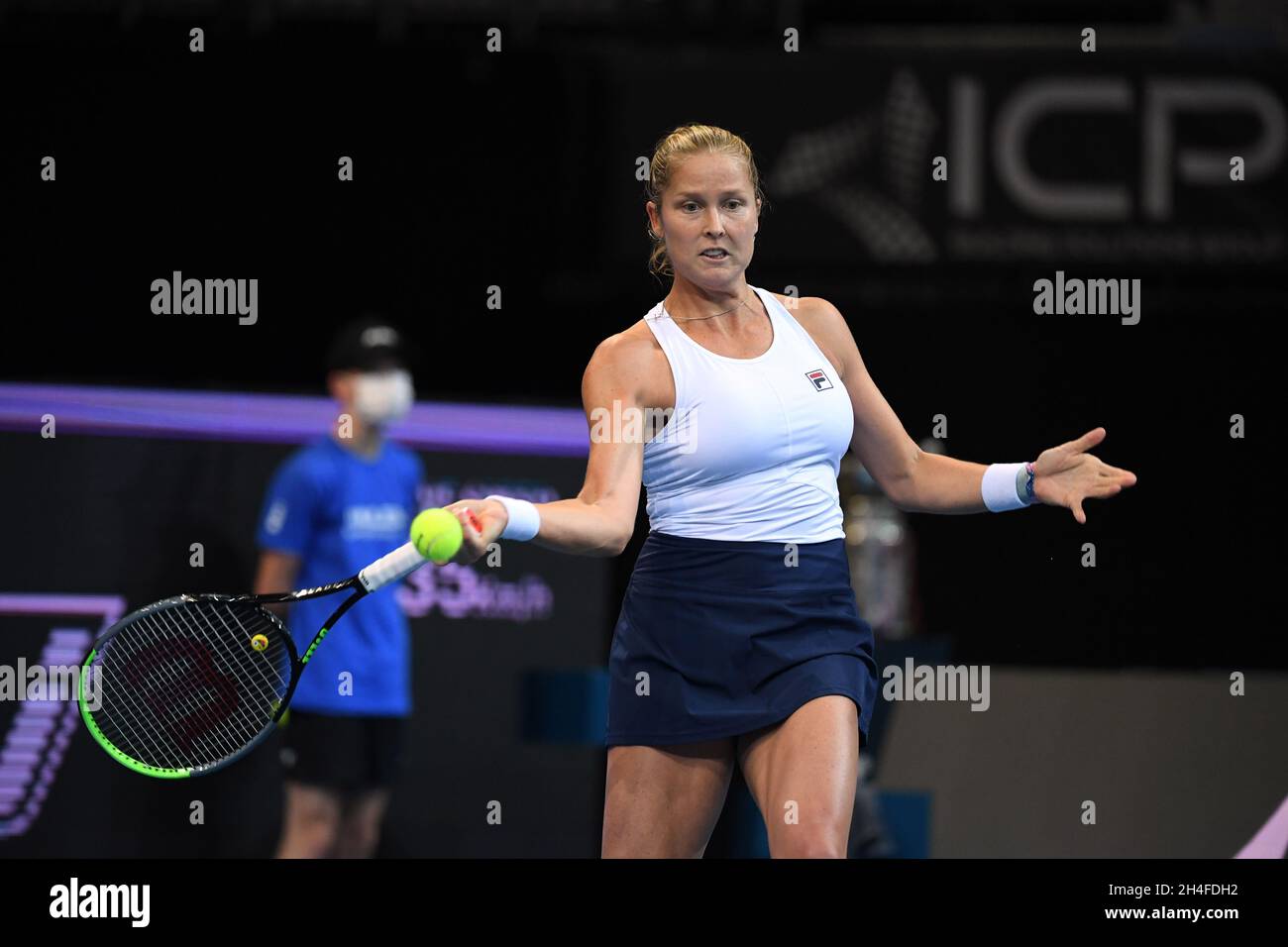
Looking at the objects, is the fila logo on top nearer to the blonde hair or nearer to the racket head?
the blonde hair

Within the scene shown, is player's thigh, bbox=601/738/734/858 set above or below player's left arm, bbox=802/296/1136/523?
below

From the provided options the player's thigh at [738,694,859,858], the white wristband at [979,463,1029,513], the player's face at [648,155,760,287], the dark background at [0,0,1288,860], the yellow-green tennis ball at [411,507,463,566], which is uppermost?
the dark background at [0,0,1288,860]

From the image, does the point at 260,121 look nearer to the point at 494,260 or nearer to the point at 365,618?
the point at 494,260

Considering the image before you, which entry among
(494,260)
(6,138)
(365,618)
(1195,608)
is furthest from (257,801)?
(1195,608)

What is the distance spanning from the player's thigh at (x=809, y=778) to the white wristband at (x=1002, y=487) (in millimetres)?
558

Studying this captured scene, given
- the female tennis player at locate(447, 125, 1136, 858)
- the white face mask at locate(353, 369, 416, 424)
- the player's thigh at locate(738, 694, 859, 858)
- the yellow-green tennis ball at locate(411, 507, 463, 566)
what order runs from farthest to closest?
1. the white face mask at locate(353, 369, 416, 424)
2. the female tennis player at locate(447, 125, 1136, 858)
3. the player's thigh at locate(738, 694, 859, 858)
4. the yellow-green tennis ball at locate(411, 507, 463, 566)

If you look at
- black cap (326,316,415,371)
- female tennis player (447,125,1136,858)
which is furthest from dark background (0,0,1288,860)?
female tennis player (447,125,1136,858)

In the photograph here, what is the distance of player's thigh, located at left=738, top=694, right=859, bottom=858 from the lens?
3193mm

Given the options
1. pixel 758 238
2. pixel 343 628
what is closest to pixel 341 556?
pixel 343 628

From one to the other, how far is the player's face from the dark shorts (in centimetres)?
A: 277

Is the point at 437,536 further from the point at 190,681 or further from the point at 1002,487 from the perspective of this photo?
the point at 1002,487

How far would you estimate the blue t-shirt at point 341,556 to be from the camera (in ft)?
19.1

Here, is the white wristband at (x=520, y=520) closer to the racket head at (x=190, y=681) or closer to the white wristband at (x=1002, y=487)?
the racket head at (x=190, y=681)

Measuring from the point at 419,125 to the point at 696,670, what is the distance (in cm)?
468
